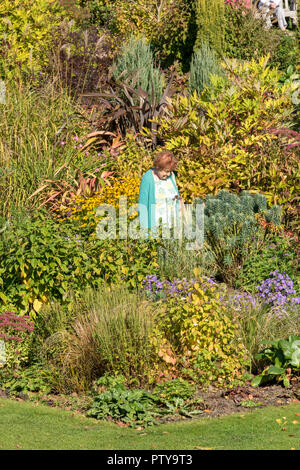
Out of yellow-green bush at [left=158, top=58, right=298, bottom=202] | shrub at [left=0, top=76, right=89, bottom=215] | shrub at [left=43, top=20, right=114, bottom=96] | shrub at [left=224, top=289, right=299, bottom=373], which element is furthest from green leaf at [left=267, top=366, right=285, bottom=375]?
shrub at [left=43, top=20, right=114, bottom=96]

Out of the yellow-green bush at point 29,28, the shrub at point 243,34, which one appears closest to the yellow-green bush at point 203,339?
the yellow-green bush at point 29,28

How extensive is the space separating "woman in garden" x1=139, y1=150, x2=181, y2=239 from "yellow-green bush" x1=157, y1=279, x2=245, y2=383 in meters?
1.98

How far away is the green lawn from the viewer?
4.51 metres

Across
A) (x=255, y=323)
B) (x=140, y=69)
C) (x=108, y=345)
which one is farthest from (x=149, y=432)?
(x=140, y=69)

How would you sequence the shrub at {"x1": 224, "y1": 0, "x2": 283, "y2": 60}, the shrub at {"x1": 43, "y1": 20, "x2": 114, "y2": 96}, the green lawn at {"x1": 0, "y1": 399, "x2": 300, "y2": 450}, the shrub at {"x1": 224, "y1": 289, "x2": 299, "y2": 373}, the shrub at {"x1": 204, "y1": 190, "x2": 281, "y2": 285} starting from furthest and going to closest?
the shrub at {"x1": 224, "y1": 0, "x2": 283, "y2": 60}
the shrub at {"x1": 43, "y1": 20, "x2": 114, "y2": 96}
the shrub at {"x1": 204, "y1": 190, "x2": 281, "y2": 285}
the shrub at {"x1": 224, "y1": 289, "x2": 299, "y2": 373}
the green lawn at {"x1": 0, "y1": 399, "x2": 300, "y2": 450}

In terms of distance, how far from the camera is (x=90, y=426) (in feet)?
16.5

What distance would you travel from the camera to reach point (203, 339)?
5.91m

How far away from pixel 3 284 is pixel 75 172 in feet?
9.76

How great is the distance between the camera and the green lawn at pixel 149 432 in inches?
177

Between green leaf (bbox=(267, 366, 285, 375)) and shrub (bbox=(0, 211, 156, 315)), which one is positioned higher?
shrub (bbox=(0, 211, 156, 315))

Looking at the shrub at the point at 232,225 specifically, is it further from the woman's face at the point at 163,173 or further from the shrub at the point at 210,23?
the shrub at the point at 210,23

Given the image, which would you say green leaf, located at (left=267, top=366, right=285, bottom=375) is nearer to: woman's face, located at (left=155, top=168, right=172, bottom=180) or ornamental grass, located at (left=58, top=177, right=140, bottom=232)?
ornamental grass, located at (left=58, top=177, right=140, bottom=232)

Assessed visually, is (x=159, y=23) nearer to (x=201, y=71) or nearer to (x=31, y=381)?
(x=201, y=71)
